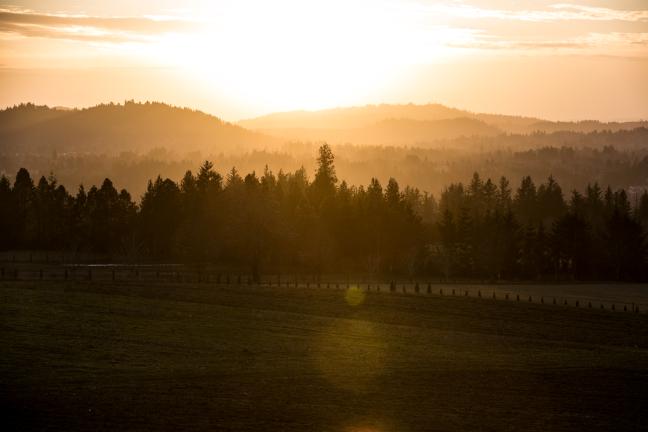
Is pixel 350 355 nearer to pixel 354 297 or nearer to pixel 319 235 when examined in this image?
pixel 354 297

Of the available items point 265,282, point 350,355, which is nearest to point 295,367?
point 350,355

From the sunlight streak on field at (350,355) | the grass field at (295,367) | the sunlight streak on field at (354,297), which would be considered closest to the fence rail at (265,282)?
the sunlight streak on field at (354,297)

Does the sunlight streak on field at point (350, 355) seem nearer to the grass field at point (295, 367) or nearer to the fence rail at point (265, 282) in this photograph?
the grass field at point (295, 367)

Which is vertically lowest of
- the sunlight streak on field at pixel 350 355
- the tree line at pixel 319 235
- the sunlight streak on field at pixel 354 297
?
the sunlight streak on field at pixel 350 355

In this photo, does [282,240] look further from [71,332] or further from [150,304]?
[71,332]

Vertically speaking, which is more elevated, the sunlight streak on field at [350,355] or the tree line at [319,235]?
the tree line at [319,235]

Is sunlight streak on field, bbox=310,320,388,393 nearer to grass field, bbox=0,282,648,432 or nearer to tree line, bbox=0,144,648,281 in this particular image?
grass field, bbox=0,282,648,432

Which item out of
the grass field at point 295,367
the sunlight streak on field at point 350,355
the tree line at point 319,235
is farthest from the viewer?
the tree line at point 319,235

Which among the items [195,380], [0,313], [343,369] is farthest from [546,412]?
[0,313]

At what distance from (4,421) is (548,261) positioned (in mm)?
113886

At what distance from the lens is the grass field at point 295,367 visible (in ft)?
111

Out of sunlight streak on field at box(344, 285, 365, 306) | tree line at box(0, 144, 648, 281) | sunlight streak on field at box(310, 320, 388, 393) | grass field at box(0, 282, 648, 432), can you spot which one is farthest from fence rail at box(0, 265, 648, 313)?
sunlight streak on field at box(310, 320, 388, 393)

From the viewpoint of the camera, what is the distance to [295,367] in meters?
42.7

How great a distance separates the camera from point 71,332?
49000 mm
